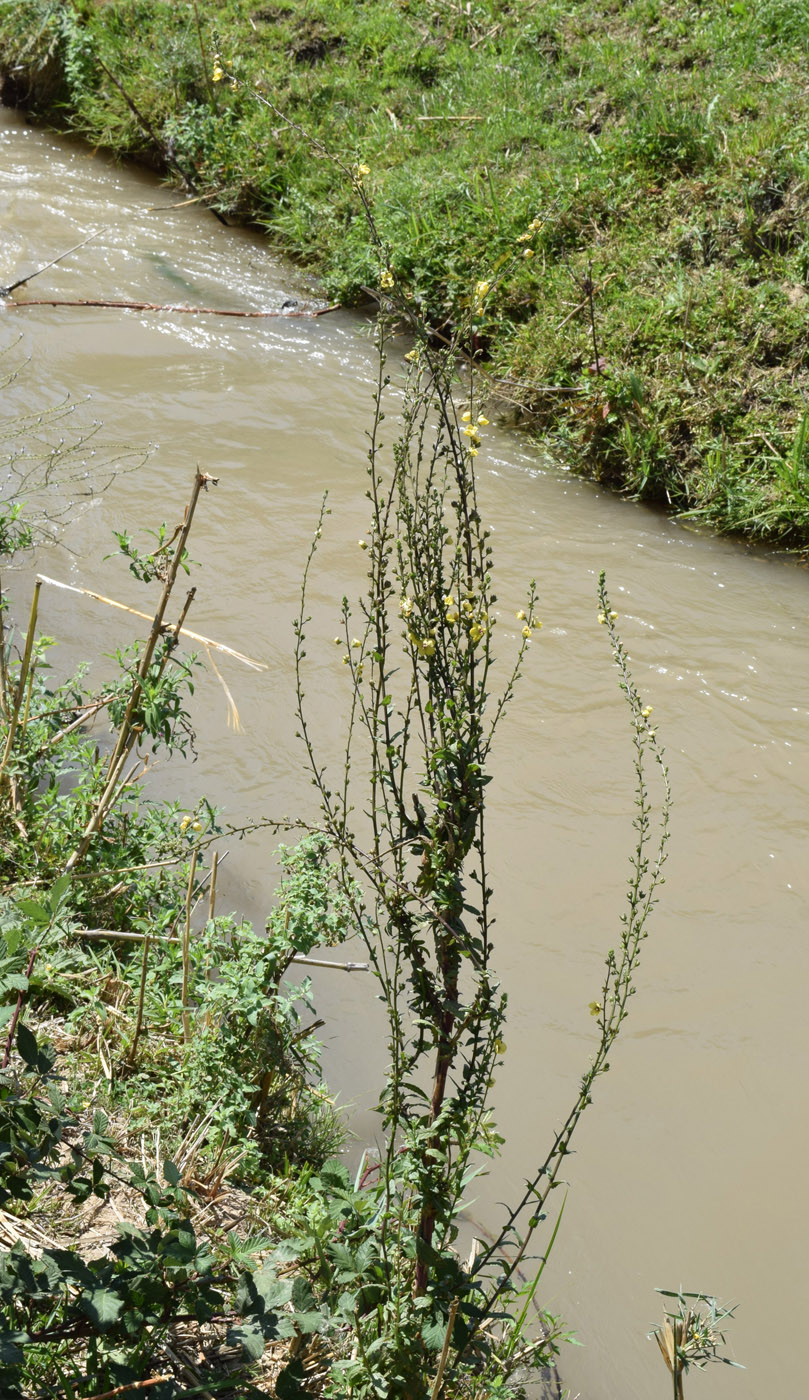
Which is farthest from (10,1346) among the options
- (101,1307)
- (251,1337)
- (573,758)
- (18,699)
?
(573,758)

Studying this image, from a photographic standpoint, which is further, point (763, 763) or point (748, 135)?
point (748, 135)

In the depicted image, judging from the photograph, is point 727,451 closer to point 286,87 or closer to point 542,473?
point 542,473

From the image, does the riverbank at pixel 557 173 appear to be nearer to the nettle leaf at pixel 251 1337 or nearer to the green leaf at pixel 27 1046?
the green leaf at pixel 27 1046

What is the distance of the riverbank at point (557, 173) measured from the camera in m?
5.87

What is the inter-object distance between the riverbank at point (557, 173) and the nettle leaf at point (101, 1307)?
3946mm

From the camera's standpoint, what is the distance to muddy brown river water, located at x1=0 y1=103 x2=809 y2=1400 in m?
2.80

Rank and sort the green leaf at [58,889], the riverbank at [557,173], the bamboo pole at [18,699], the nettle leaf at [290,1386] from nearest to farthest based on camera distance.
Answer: the nettle leaf at [290,1386] → the green leaf at [58,889] → the bamboo pole at [18,699] → the riverbank at [557,173]

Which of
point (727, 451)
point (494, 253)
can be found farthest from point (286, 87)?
point (727, 451)

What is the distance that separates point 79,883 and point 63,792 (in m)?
0.77

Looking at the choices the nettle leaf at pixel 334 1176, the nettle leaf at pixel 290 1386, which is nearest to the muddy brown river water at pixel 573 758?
the nettle leaf at pixel 334 1176

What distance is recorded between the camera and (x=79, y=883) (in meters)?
2.92

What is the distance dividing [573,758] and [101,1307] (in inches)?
117

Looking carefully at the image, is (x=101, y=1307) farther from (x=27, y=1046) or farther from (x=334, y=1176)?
(x=334, y=1176)

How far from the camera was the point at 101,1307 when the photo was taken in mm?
1496
